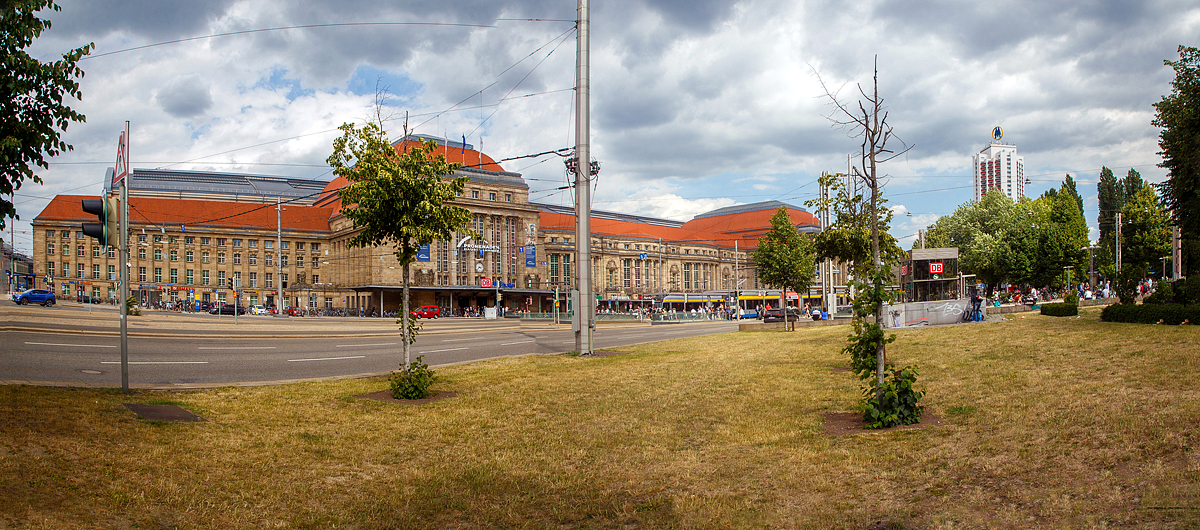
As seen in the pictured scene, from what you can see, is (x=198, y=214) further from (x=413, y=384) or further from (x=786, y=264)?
(x=413, y=384)

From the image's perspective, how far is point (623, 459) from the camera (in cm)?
775

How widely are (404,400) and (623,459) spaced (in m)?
5.66

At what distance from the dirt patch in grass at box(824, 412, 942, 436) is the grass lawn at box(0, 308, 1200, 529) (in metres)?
0.22

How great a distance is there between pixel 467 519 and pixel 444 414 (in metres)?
5.03

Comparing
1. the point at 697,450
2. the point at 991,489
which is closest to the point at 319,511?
the point at 697,450

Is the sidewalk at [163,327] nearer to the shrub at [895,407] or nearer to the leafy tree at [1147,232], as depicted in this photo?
the shrub at [895,407]

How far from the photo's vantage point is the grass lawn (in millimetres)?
5250

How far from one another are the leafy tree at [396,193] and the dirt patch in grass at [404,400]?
75 centimetres

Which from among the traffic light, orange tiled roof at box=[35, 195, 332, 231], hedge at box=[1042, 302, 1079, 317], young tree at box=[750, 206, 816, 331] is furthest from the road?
orange tiled roof at box=[35, 195, 332, 231]

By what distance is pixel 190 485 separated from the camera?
6055 mm

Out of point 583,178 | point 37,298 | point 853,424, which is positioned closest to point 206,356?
point 583,178

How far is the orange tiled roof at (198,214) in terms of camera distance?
97.7 metres

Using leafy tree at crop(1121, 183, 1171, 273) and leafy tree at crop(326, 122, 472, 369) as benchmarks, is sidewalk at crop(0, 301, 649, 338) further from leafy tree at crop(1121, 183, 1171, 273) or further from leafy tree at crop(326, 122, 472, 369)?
leafy tree at crop(1121, 183, 1171, 273)

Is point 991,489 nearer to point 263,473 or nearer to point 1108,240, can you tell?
point 263,473
